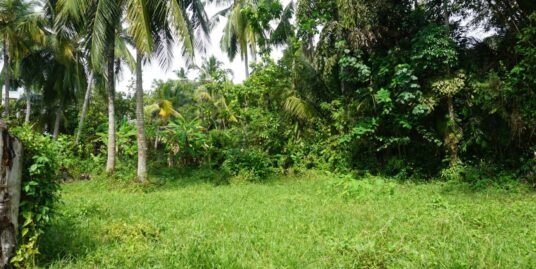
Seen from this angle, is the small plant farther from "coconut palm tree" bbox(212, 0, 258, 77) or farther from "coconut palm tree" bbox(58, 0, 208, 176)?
"coconut palm tree" bbox(212, 0, 258, 77)

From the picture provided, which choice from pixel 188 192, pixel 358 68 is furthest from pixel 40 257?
pixel 358 68

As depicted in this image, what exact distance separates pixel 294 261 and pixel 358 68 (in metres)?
7.47

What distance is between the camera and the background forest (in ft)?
28.8

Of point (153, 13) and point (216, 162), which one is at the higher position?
point (153, 13)

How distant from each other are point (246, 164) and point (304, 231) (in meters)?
7.18

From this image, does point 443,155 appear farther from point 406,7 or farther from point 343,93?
point 406,7

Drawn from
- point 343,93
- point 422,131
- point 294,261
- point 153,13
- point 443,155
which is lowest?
point 294,261

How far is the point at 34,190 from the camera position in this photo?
364 cm

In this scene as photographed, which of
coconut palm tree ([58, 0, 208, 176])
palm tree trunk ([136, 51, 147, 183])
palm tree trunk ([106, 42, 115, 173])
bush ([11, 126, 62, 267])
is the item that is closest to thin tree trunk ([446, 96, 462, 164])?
coconut palm tree ([58, 0, 208, 176])

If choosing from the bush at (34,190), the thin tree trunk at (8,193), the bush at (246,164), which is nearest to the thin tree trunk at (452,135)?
the bush at (246,164)

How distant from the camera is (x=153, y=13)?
9.52 m

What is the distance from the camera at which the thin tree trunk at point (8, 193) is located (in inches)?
132

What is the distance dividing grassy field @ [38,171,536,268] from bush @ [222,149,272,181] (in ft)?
11.4

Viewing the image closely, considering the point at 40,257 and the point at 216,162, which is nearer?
the point at 40,257
